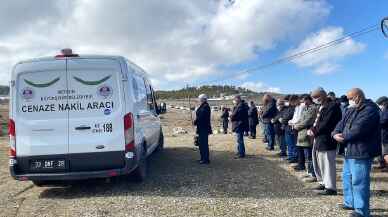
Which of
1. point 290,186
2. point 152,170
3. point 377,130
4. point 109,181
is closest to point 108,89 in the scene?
point 109,181

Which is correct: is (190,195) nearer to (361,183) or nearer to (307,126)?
(307,126)

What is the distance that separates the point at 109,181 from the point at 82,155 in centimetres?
134

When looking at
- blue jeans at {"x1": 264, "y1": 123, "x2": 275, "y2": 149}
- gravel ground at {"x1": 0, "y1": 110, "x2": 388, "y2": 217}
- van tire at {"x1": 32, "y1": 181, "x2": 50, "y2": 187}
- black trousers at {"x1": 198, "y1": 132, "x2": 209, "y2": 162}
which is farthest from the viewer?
blue jeans at {"x1": 264, "y1": 123, "x2": 275, "y2": 149}

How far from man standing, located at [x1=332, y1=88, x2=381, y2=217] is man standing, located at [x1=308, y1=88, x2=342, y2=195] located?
109 centimetres

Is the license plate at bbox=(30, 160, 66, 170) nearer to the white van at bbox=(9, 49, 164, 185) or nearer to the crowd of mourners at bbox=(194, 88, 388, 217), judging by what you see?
the white van at bbox=(9, 49, 164, 185)

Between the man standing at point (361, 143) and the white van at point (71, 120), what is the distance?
12.2 ft

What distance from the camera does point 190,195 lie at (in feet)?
25.3

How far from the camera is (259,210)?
673 cm

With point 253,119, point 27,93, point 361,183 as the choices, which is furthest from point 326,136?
point 253,119

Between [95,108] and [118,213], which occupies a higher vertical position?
[95,108]

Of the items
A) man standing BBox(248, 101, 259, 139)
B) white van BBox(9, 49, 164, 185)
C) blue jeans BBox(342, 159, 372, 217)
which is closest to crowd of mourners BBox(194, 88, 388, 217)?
blue jeans BBox(342, 159, 372, 217)

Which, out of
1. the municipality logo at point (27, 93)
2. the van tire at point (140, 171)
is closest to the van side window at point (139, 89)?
the van tire at point (140, 171)

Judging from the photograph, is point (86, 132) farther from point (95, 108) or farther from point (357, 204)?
point (357, 204)

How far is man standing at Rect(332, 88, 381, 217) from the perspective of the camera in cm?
597
